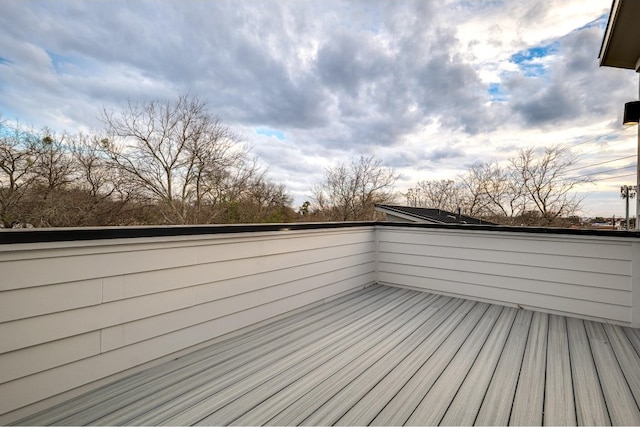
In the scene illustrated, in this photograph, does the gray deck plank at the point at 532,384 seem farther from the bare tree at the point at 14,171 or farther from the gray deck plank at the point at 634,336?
the bare tree at the point at 14,171

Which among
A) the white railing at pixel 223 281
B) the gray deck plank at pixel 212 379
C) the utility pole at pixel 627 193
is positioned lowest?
the gray deck plank at pixel 212 379

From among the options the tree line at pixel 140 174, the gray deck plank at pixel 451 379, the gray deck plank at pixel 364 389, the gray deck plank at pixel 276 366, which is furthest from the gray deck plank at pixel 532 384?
the tree line at pixel 140 174

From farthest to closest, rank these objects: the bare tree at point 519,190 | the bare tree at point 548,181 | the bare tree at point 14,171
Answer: the bare tree at point 519,190, the bare tree at point 548,181, the bare tree at point 14,171

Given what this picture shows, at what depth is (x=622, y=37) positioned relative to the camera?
2928 millimetres

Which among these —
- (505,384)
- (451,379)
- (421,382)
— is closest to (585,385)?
(505,384)

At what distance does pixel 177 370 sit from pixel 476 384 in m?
1.76

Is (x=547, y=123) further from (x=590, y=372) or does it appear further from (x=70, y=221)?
(x=70, y=221)

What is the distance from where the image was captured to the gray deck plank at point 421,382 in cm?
133

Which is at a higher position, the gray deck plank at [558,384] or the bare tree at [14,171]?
the bare tree at [14,171]

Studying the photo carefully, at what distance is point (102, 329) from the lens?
1566 millimetres

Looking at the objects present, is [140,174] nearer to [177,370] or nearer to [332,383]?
[177,370]

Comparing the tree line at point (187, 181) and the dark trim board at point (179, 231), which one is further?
the tree line at point (187, 181)

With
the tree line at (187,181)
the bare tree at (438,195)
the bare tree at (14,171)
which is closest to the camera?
the bare tree at (14,171)

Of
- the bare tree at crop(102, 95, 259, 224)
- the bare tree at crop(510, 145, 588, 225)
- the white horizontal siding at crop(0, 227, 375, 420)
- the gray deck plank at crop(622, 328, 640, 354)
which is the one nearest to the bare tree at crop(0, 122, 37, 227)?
the bare tree at crop(102, 95, 259, 224)
